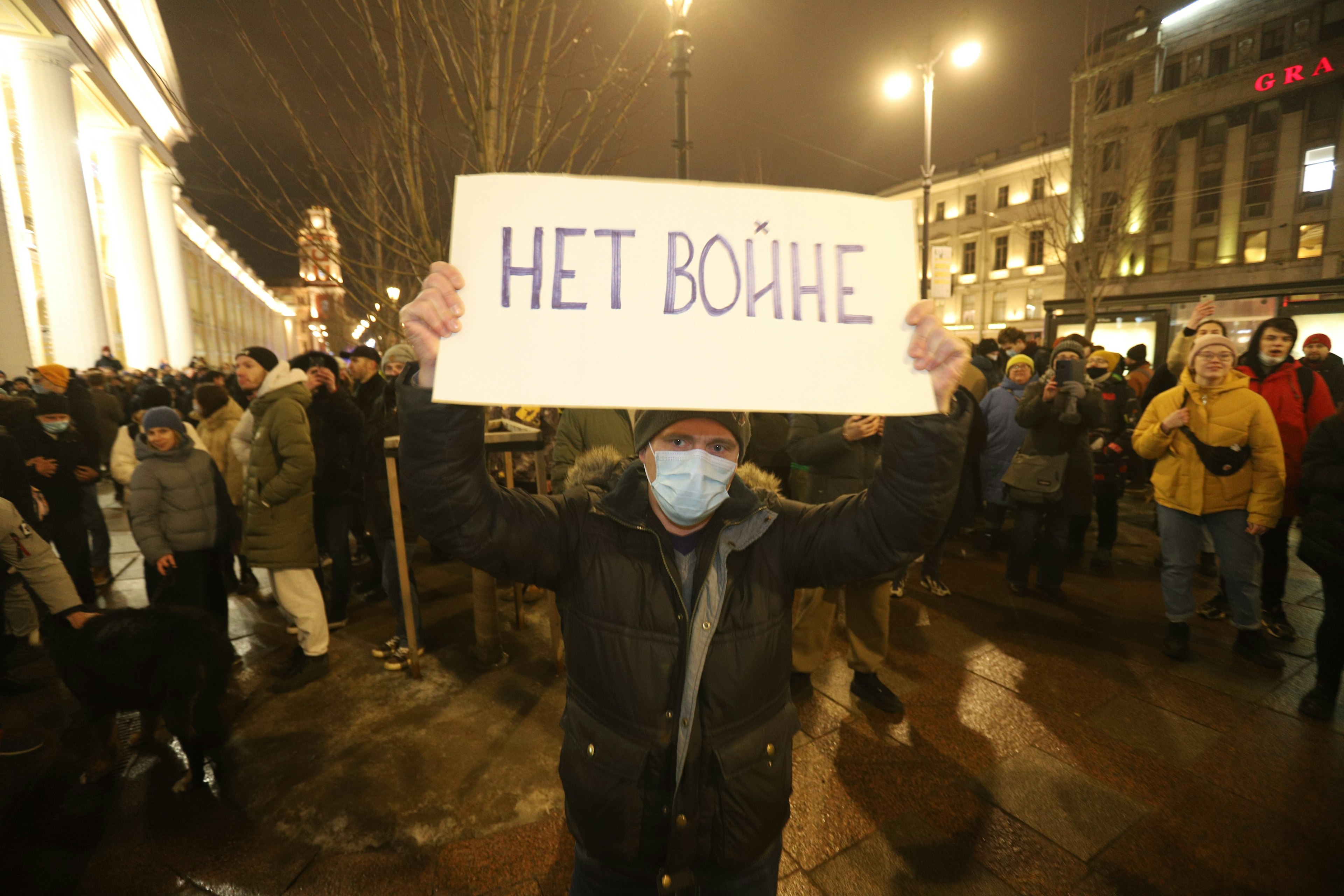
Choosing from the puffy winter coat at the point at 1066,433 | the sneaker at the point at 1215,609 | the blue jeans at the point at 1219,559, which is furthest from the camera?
the puffy winter coat at the point at 1066,433

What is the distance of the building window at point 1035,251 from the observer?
39.7 meters

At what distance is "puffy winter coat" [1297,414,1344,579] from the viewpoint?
3.36 m

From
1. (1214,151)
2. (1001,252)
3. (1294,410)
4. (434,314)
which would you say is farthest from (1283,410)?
(1001,252)

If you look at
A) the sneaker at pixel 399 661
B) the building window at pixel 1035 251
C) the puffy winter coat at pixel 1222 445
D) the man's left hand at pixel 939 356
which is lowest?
the sneaker at pixel 399 661

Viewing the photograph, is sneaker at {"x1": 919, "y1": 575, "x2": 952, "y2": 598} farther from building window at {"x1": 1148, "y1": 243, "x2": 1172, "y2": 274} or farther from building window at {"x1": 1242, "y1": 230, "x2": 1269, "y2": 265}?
building window at {"x1": 1148, "y1": 243, "x2": 1172, "y2": 274}

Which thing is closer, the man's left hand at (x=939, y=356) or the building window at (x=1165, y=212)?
the man's left hand at (x=939, y=356)

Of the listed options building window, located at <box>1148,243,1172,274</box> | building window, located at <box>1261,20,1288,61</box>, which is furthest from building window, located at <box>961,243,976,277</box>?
building window, located at <box>1261,20,1288,61</box>

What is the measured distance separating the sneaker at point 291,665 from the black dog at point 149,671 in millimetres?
1047

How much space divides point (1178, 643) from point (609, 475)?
4.74 meters

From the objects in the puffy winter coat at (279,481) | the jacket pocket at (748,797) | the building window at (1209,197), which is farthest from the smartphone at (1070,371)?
the building window at (1209,197)

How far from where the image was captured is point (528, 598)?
18.9 ft

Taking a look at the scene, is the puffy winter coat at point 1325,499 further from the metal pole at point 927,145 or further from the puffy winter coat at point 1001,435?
the metal pole at point 927,145

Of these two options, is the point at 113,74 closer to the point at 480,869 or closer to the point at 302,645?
the point at 302,645

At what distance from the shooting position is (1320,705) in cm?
362
